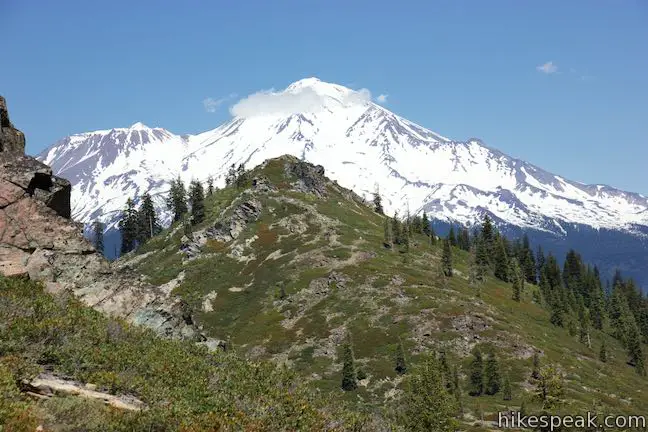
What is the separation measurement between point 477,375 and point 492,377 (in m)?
2.04

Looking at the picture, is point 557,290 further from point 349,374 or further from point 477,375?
point 349,374

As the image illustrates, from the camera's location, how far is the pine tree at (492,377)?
76.8 meters

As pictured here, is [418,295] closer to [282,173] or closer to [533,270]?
[282,173]

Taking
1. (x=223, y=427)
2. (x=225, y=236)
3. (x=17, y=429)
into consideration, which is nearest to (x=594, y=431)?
(x=223, y=427)

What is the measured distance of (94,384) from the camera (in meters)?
14.0

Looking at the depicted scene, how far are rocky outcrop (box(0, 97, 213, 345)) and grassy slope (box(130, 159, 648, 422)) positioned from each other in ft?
156

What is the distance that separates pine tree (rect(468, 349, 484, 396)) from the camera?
76875mm

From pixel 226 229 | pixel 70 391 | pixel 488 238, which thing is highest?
pixel 488 238

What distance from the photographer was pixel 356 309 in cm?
9862

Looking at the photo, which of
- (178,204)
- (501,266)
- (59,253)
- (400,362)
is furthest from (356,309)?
(178,204)

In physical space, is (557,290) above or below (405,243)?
below

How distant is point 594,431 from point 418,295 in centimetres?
5116

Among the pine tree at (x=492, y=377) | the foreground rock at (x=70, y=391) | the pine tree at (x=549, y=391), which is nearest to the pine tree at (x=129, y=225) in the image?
the pine tree at (x=492, y=377)

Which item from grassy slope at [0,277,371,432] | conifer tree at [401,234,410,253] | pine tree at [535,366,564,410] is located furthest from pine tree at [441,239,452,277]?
grassy slope at [0,277,371,432]
